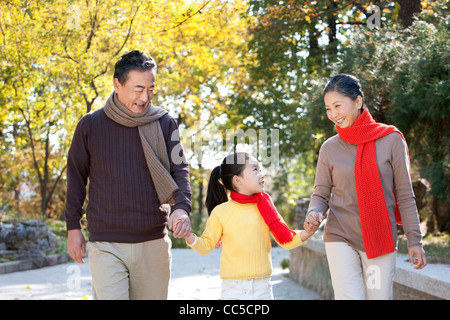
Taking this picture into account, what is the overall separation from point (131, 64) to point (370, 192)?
1.48 metres

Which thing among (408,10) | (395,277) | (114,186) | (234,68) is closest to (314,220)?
(114,186)

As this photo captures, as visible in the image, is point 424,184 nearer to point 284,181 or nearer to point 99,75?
point 99,75

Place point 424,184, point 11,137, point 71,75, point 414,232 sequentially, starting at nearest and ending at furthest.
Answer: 1. point 414,232
2. point 424,184
3. point 71,75
4. point 11,137

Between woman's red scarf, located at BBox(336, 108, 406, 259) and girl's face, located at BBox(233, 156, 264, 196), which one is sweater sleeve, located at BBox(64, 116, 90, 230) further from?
woman's red scarf, located at BBox(336, 108, 406, 259)

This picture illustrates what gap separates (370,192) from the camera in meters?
3.27

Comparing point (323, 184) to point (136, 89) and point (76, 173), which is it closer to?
point (136, 89)

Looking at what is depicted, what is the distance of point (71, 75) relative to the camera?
1134 centimetres

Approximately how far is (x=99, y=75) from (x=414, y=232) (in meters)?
8.97

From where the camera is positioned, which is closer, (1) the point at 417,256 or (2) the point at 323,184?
(1) the point at 417,256

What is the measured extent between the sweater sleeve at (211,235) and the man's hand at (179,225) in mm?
240

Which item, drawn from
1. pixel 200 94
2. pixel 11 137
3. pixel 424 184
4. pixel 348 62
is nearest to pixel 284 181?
pixel 200 94

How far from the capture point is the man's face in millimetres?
3436

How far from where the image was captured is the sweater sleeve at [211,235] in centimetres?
349

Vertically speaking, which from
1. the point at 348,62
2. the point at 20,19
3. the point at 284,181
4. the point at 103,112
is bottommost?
the point at 284,181
